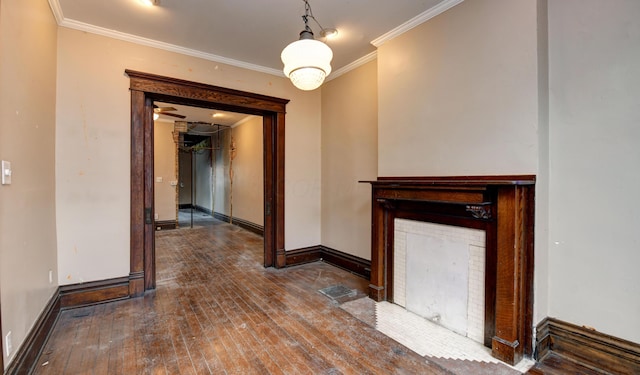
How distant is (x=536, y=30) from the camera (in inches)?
82.1

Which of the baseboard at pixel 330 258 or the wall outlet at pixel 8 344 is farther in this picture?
the baseboard at pixel 330 258

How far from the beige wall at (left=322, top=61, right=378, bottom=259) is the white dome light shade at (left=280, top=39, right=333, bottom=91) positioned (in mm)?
1869

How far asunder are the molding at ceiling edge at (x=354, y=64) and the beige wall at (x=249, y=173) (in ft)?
9.65

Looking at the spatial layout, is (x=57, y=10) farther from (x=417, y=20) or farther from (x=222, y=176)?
(x=222, y=176)

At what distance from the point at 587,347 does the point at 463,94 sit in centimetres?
220

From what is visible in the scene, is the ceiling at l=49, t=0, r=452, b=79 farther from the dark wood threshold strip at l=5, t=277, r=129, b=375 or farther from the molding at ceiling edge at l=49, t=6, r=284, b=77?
the dark wood threshold strip at l=5, t=277, r=129, b=375

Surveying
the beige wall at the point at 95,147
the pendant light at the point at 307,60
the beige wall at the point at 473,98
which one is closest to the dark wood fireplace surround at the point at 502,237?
the beige wall at the point at 473,98

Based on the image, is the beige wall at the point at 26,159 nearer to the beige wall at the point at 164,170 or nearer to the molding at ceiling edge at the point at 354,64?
the molding at ceiling edge at the point at 354,64

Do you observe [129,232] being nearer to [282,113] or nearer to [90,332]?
[90,332]

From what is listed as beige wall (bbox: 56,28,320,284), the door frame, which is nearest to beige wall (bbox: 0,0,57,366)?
beige wall (bbox: 56,28,320,284)

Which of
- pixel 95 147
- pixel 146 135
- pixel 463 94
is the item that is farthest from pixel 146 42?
pixel 463 94

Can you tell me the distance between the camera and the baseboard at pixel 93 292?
2957mm

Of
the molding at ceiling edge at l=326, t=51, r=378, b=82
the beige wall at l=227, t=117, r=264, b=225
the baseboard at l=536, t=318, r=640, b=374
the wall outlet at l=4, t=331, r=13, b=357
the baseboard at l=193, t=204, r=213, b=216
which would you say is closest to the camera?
the wall outlet at l=4, t=331, r=13, b=357

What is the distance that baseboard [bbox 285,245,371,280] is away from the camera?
3.94m
